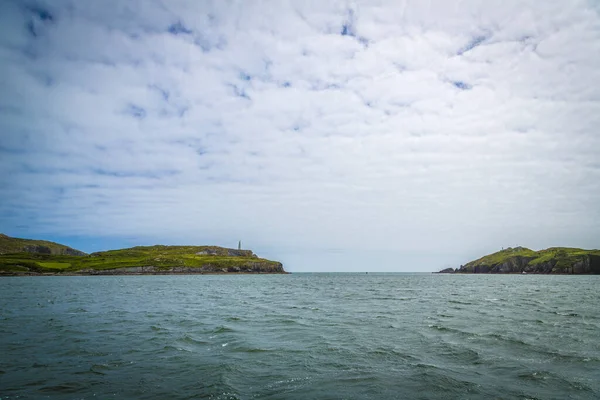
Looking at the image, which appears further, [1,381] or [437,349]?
[437,349]

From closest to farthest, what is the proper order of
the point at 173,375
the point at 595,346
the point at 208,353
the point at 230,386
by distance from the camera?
the point at 230,386, the point at 173,375, the point at 208,353, the point at 595,346

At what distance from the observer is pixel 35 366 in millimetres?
17672

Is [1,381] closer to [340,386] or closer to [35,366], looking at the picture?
[35,366]

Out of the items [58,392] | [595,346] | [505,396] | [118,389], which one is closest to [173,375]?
[118,389]

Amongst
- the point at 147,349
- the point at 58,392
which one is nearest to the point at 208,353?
the point at 147,349

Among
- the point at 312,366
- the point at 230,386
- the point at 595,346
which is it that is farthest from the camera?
the point at 595,346

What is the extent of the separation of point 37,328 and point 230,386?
77.7 feet

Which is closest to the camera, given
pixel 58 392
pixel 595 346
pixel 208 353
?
pixel 58 392

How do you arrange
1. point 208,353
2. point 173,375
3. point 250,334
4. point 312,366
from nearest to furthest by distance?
point 173,375 < point 312,366 < point 208,353 < point 250,334

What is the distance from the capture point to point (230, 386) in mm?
15086

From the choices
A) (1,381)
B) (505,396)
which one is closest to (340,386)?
(505,396)

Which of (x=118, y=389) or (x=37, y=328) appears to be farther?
(x=37, y=328)

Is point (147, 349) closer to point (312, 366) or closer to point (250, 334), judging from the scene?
point (250, 334)

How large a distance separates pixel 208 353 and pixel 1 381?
9.73 m
